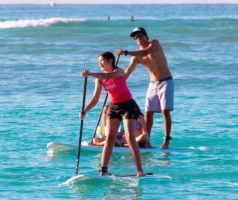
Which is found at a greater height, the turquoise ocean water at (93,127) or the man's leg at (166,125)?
the man's leg at (166,125)

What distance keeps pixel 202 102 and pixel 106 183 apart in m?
7.32

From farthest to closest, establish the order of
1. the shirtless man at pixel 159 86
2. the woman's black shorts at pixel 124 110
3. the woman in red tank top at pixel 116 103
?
the shirtless man at pixel 159 86 < the woman's black shorts at pixel 124 110 < the woman in red tank top at pixel 116 103

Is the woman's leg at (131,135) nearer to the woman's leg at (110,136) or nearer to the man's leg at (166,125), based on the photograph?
the woman's leg at (110,136)

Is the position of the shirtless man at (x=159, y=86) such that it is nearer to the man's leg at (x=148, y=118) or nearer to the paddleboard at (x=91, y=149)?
the man's leg at (x=148, y=118)

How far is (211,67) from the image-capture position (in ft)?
86.6

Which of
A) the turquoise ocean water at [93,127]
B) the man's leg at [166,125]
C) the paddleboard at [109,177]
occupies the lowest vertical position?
the turquoise ocean water at [93,127]

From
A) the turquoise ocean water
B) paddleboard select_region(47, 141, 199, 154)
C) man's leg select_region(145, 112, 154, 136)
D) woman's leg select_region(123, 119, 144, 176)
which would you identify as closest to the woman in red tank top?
woman's leg select_region(123, 119, 144, 176)

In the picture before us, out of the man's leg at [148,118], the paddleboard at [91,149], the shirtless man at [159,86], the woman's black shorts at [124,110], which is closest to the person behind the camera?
the woman's black shorts at [124,110]

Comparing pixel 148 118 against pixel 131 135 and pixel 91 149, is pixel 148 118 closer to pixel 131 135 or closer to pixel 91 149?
pixel 91 149

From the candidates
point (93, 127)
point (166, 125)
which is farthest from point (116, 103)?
point (93, 127)

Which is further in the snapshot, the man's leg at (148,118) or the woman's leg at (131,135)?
the man's leg at (148,118)

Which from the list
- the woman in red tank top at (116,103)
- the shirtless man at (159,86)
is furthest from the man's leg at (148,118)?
the woman in red tank top at (116,103)

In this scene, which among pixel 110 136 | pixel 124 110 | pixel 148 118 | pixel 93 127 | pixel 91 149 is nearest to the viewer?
pixel 124 110

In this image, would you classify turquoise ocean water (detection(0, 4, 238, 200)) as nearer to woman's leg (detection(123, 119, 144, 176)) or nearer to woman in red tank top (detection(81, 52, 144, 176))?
woman's leg (detection(123, 119, 144, 176))
